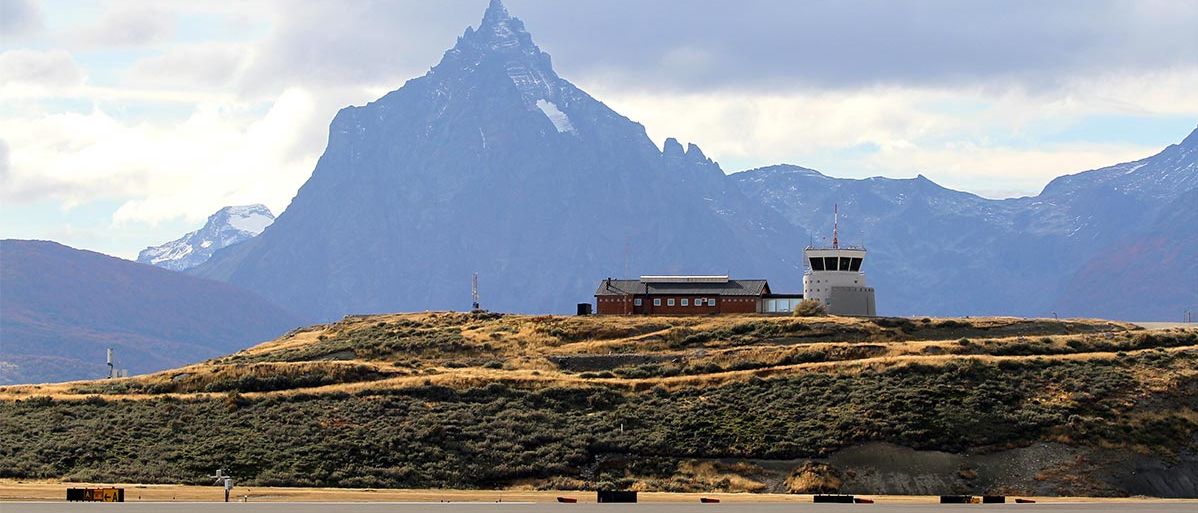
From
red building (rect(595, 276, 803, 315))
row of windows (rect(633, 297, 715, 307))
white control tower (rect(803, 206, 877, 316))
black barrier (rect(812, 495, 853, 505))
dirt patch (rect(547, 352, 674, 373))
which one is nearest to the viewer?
black barrier (rect(812, 495, 853, 505))

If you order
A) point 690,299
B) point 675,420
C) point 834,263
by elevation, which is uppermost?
point 834,263

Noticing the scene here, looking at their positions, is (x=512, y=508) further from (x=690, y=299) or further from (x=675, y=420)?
(x=690, y=299)

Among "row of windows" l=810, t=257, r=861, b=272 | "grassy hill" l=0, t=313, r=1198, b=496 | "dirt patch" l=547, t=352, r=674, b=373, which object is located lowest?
"grassy hill" l=0, t=313, r=1198, b=496

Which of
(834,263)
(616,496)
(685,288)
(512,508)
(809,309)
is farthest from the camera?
(685,288)

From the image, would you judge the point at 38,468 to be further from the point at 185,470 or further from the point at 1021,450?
the point at 1021,450

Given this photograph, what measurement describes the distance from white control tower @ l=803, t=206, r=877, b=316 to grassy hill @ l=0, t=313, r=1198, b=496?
1899cm

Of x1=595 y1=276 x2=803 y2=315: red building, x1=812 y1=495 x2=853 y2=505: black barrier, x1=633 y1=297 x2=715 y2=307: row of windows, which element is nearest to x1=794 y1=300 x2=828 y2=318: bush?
x1=595 y1=276 x2=803 y2=315: red building

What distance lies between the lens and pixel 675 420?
4082 inches

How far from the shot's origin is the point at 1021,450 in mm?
97438

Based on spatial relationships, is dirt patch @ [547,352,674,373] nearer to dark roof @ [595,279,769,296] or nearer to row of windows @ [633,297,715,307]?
row of windows @ [633,297,715,307]

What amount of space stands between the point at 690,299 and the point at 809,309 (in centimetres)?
1194

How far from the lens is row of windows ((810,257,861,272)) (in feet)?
495

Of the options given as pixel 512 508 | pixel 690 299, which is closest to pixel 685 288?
pixel 690 299

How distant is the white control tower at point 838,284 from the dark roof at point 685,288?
5.62 m
